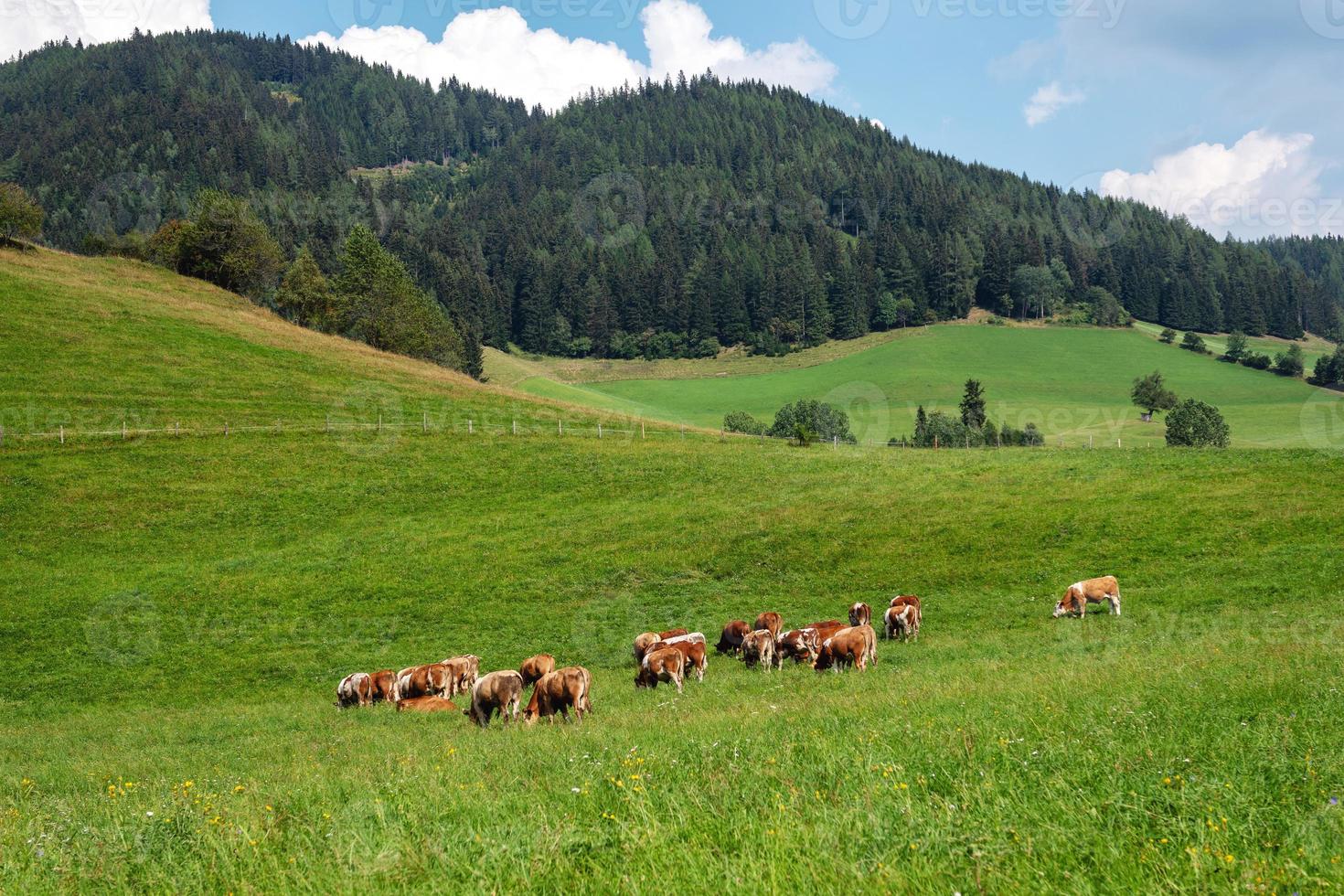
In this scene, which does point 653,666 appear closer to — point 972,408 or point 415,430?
point 415,430

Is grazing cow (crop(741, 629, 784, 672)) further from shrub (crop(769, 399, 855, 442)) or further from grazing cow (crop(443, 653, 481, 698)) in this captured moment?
shrub (crop(769, 399, 855, 442))

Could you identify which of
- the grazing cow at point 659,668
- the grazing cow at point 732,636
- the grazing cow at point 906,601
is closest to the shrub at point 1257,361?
the grazing cow at point 906,601

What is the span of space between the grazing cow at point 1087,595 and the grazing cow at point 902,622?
4.31 meters

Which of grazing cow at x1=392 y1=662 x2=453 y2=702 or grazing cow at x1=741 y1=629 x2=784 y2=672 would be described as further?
grazing cow at x1=741 y1=629 x2=784 y2=672

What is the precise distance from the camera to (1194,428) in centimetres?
7575

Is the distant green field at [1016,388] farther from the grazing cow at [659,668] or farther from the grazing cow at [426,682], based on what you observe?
the grazing cow at [426,682]

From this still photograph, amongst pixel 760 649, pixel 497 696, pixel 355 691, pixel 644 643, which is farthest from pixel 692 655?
pixel 355 691

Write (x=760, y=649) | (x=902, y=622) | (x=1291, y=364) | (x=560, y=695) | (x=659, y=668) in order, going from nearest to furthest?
(x=560, y=695) → (x=659, y=668) → (x=760, y=649) → (x=902, y=622) → (x=1291, y=364)

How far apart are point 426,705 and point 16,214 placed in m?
88.1

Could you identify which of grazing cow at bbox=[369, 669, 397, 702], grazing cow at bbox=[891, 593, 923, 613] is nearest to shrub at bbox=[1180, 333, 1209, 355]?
grazing cow at bbox=[891, 593, 923, 613]

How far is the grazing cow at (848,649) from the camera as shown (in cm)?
2109

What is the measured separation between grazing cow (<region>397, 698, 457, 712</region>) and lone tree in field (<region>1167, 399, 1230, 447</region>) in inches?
2769

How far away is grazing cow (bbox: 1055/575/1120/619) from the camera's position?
25203mm

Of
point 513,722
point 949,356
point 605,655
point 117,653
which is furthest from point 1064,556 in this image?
point 949,356
